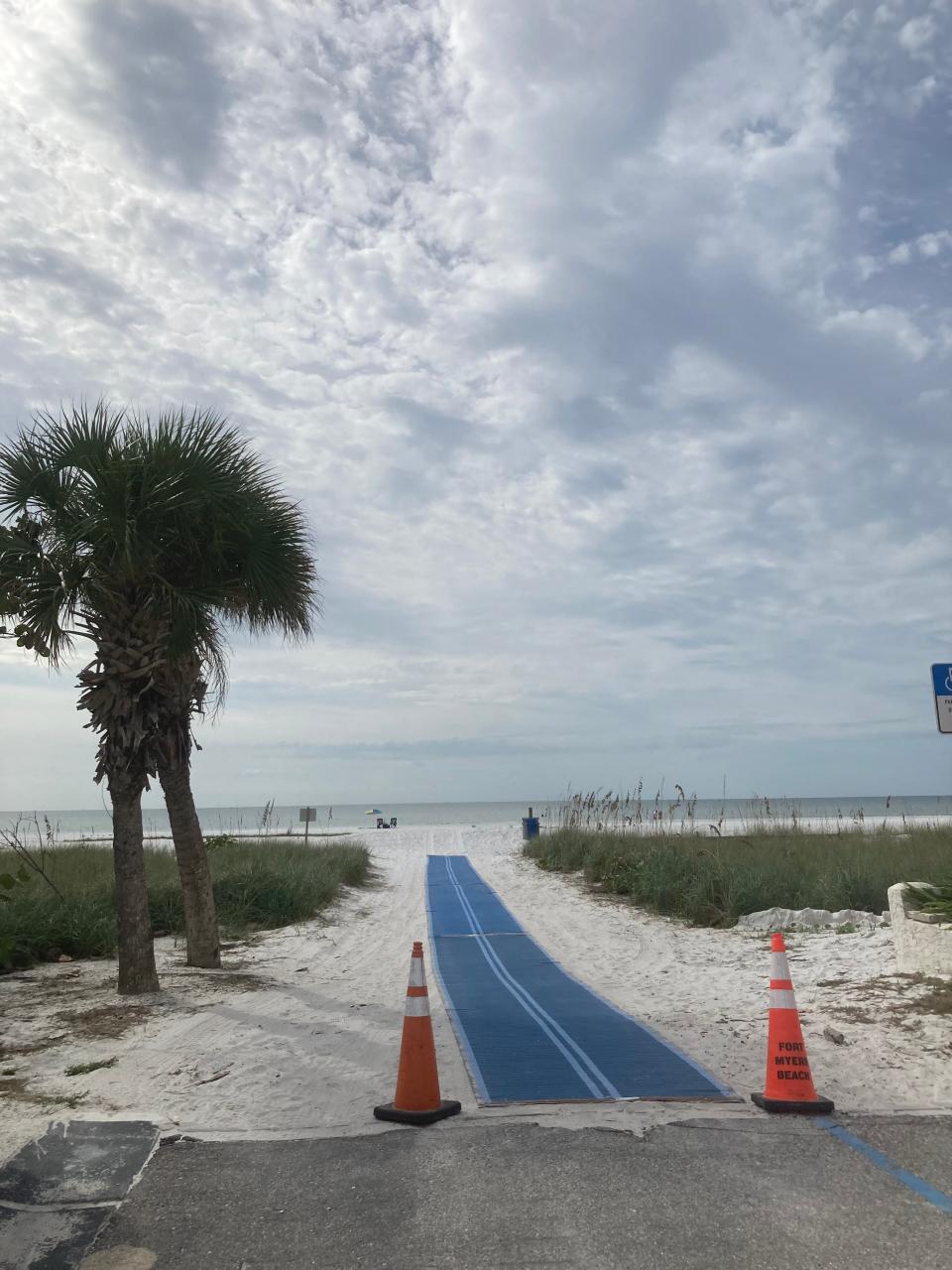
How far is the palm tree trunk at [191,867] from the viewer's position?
9812 millimetres

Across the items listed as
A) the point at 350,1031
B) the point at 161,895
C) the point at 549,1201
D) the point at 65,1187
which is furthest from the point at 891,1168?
the point at 161,895

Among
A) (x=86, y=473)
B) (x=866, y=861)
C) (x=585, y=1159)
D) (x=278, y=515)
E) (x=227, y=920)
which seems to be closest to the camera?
(x=585, y=1159)

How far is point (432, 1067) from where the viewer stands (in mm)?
5223

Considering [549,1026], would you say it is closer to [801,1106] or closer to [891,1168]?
[801,1106]

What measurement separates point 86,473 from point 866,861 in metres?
13.6

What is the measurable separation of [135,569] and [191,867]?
347 centimetres

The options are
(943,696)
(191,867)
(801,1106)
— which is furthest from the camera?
(191,867)

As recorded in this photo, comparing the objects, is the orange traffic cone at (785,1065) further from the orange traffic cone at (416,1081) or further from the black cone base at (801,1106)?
the orange traffic cone at (416,1081)

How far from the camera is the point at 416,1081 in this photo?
5156 mm

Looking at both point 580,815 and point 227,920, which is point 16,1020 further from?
point 580,815

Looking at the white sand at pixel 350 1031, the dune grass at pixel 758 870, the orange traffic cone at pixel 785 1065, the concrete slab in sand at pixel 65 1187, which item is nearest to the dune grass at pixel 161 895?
the white sand at pixel 350 1031

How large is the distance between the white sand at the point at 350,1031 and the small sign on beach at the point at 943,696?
2.31m

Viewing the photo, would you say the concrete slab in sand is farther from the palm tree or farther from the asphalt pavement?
the palm tree

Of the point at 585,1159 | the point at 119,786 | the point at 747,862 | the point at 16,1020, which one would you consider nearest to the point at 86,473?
the point at 119,786
